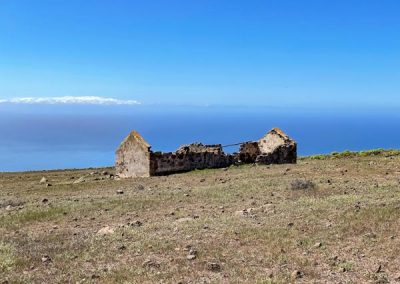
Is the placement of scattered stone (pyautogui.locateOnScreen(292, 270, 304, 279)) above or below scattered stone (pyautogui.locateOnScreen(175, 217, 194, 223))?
above

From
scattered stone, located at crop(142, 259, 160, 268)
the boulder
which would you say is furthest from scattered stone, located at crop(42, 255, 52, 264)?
the boulder

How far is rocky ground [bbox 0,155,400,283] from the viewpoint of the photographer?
1005 cm

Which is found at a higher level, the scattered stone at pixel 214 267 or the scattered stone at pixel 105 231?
the scattered stone at pixel 214 267

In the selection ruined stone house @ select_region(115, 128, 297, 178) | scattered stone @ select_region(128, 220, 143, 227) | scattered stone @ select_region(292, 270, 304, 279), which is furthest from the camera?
ruined stone house @ select_region(115, 128, 297, 178)

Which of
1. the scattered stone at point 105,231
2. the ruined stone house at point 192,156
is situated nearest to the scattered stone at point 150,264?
the scattered stone at point 105,231

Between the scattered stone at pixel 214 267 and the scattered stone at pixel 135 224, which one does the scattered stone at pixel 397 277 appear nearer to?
the scattered stone at pixel 214 267

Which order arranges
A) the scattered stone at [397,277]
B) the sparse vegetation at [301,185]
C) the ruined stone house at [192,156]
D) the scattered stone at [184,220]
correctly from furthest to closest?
1. the ruined stone house at [192,156]
2. the sparse vegetation at [301,185]
3. the scattered stone at [184,220]
4. the scattered stone at [397,277]

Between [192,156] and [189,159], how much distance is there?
13.5 inches

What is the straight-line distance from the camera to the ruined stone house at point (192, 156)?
111ft

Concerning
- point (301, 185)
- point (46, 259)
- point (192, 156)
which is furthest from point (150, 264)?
point (192, 156)

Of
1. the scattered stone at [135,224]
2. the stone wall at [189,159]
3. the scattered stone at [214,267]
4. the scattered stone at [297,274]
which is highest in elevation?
the scattered stone at [297,274]

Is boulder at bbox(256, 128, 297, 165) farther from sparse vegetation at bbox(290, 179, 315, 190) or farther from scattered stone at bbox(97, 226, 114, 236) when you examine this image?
scattered stone at bbox(97, 226, 114, 236)

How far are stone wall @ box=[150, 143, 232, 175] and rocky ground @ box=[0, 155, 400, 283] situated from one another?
41.5 ft

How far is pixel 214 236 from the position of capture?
12.9 meters
